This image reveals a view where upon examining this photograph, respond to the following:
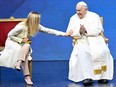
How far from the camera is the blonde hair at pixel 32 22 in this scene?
6.71m

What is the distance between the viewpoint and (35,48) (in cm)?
953

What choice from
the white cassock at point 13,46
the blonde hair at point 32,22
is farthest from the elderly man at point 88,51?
the white cassock at point 13,46

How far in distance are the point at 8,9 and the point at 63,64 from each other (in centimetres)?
170

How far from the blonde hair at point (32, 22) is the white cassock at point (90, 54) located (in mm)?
683

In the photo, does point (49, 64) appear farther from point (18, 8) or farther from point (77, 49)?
point (77, 49)

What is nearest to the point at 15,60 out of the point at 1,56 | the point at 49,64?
the point at 1,56

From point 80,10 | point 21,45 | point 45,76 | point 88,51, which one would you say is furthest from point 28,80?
point 80,10

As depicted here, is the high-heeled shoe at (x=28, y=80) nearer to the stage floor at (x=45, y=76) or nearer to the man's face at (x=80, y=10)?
the stage floor at (x=45, y=76)

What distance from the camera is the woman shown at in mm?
6719

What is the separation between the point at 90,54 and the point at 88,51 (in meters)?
0.06

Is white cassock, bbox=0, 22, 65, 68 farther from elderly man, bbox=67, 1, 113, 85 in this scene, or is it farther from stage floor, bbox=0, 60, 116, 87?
elderly man, bbox=67, 1, 113, 85

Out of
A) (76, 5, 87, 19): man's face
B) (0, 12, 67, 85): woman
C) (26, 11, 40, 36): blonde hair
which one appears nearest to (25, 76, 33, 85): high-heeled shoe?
(0, 12, 67, 85): woman

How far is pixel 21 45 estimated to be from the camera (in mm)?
6852

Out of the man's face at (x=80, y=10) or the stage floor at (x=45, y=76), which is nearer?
the stage floor at (x=45, y=76)
